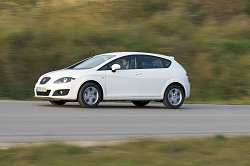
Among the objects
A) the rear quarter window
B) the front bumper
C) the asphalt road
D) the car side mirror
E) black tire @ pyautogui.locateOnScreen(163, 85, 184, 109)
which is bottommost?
the asphalt road

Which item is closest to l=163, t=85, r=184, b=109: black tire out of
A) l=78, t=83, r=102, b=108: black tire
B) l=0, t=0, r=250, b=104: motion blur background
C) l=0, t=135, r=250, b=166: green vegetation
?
l=78, t=83, r=102, b=108: black tire

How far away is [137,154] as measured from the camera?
8055mm

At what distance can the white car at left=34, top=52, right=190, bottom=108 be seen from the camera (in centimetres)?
1512

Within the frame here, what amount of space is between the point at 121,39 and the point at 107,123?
11.3m

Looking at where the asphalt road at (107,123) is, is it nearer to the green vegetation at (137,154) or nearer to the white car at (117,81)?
the white car at (117,81)

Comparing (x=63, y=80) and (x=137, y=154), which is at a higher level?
(x=63, y=80)

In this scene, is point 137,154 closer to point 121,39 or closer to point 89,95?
point 89,95

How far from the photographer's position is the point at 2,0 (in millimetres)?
25781

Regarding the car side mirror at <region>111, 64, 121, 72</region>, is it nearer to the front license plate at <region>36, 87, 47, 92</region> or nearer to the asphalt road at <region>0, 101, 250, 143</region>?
the asphalt road at <region>0, 101, 250, 143</region>

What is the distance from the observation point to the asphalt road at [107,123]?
1038 cm

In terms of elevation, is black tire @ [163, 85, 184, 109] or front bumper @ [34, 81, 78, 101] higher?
front bumper @ [34, 81, 78, 101]

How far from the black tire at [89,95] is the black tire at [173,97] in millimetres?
2136

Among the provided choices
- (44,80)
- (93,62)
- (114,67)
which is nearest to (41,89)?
(44,80)

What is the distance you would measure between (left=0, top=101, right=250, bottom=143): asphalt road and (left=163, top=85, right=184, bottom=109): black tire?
1.41ft
